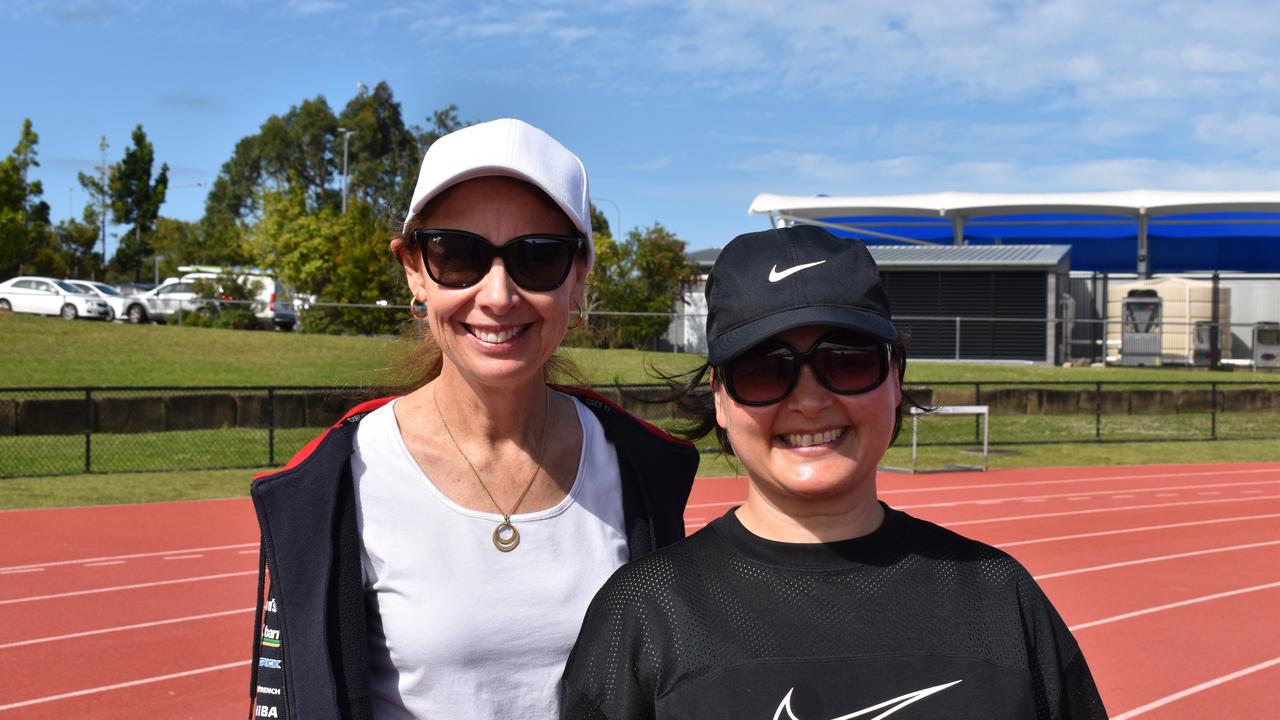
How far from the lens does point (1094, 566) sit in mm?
10305

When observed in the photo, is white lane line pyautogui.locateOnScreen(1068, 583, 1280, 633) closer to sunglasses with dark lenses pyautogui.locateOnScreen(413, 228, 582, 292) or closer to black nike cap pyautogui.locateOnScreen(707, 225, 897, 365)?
sunglasses with dark lenses pyautogui.locateOnScreen(413, 228, 582, 292)

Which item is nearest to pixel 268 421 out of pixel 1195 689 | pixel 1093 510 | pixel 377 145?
pixel 1093 510

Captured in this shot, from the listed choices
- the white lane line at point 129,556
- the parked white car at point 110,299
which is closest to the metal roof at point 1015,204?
the parked white car at point 110,299

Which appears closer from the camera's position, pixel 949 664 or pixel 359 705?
pixel 949 664

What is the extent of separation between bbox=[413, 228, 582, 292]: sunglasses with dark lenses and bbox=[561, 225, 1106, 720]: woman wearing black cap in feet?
1.49

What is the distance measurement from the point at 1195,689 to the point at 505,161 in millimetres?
6344

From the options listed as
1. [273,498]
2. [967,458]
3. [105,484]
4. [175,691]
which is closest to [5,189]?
[105,484]

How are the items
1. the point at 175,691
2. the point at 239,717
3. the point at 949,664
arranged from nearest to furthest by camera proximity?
the point at 949,664 → the point at 239,717 → the point at 175,691

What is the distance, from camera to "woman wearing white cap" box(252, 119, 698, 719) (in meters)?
2.20

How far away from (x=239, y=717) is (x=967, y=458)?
1381 cm

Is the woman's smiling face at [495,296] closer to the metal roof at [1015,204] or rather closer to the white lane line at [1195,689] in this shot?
the white lane line at [1195,689]

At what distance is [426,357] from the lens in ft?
9.52

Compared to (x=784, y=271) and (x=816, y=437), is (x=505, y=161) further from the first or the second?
(x=816, y=437)

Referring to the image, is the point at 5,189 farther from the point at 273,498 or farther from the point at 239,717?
the point at 273,498
